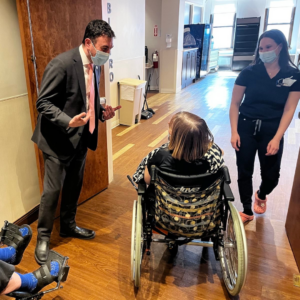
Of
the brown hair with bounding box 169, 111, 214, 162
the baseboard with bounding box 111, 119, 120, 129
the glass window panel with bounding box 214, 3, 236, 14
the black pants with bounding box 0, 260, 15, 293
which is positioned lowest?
the baseboard with bounding box 111, 119, 120, 129

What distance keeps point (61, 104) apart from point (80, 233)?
88 centimetres

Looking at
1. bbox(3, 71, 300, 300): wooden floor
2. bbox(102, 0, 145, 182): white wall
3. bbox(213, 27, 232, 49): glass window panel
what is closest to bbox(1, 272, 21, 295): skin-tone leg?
bbox(3, 71, 300, 300): wooden floor

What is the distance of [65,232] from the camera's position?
1927 mm

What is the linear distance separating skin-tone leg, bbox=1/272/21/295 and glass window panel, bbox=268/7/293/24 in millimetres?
11412

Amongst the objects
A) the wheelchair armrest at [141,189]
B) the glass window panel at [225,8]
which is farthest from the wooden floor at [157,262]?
the glass window panel at [225,8]

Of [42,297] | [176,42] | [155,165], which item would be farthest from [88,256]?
[176,42]

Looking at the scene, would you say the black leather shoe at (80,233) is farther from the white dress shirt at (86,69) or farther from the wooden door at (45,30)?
the white dress shirt at (86,69)

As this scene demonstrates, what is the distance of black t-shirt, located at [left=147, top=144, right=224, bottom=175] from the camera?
4.48 feet

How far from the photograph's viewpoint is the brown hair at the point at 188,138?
4.35 feet

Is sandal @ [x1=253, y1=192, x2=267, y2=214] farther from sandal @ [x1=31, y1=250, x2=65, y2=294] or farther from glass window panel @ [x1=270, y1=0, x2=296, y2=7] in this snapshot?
glass window panel @ [x1=270, y1=0, x2=296, y2=7]

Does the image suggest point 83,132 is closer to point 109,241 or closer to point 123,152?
point 109,241

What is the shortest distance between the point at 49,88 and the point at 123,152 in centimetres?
204

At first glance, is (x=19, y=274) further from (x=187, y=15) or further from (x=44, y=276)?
(x=187, y=15)

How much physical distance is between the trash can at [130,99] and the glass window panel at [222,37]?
811 cm
